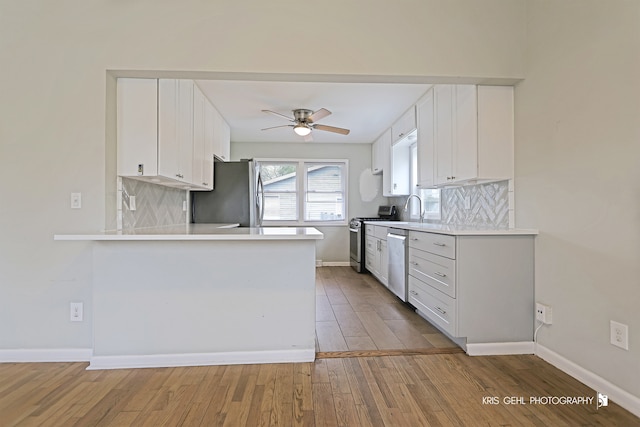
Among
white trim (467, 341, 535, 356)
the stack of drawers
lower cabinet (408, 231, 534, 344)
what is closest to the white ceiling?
the stack of drawers

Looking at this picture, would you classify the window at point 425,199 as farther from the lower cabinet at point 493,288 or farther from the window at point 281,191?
the window at point 281,191

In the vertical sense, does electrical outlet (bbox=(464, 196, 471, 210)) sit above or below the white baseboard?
above

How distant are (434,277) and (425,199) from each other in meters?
2.06

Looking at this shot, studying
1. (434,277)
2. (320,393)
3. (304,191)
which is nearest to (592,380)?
(434,277)

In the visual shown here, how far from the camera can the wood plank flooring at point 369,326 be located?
261 cm

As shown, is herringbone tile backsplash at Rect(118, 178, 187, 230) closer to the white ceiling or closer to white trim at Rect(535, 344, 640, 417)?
the white ceiling

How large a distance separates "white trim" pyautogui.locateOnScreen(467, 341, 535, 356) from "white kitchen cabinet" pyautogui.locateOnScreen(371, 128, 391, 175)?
3397 mm

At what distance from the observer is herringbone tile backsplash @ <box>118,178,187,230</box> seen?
8.71 feet

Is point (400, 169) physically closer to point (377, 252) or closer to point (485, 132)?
point (377, 252)

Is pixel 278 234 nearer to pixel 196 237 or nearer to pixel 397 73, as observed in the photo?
pixel 196 237

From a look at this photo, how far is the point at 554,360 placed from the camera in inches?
91.7

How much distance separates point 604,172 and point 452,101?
1.47m

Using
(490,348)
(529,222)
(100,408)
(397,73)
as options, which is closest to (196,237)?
(100,408)

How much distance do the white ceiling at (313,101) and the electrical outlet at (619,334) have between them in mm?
2382
